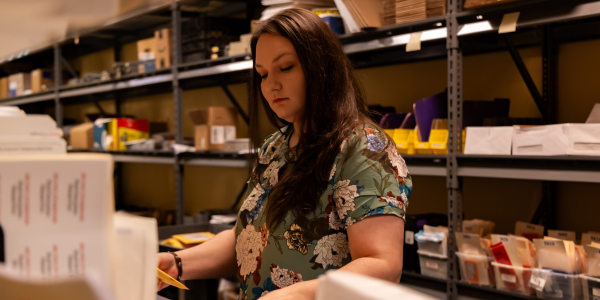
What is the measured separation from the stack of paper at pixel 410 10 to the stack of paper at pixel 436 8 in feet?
0.11

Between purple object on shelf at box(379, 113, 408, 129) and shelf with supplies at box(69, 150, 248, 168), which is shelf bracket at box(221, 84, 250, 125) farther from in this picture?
purple object on shelf at box(379, 113, 408, 129)

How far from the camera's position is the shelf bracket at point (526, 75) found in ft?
7.54

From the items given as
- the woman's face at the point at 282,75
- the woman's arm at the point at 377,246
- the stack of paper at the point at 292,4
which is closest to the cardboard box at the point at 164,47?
the stack of paper at the point at 292,4

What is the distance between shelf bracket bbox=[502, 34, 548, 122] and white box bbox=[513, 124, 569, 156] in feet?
1.54

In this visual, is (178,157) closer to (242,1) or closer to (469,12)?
(242,1)

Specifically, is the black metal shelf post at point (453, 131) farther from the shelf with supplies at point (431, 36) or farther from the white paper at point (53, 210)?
the white paper at point (53, 210)

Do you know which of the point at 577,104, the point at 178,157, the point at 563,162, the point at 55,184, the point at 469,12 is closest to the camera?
the point at 55,184

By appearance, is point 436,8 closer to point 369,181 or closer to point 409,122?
point 409,122

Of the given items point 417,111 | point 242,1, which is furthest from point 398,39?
point 242,1

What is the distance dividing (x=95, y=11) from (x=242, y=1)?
3217 mm

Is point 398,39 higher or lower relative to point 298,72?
higher

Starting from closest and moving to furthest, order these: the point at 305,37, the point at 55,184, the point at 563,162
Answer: the point at 55,184, the point at 305,37, the point at 563,162

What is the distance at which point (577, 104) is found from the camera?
2.38 meters

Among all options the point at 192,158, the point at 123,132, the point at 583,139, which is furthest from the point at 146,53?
the point at 583,139
